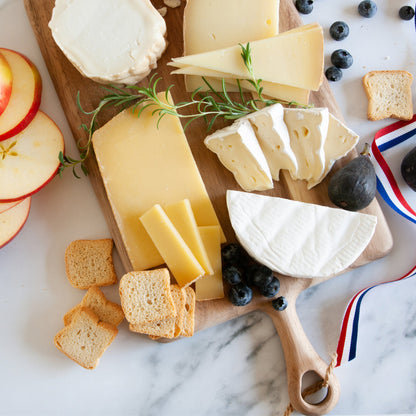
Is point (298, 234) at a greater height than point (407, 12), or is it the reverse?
point (407, 12)

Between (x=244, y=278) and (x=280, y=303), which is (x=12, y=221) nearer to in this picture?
(x=244, y=278)

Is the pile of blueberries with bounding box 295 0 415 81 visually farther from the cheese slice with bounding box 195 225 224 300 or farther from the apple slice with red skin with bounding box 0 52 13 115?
the apple slice with red skin with bounding box 0 52 13 115

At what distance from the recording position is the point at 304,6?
6.14ft

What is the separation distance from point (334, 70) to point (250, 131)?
535 millimetres

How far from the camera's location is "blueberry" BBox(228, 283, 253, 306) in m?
1.66

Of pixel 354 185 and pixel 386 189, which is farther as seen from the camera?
pixel 386 189

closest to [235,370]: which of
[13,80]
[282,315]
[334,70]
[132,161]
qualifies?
[282,315]

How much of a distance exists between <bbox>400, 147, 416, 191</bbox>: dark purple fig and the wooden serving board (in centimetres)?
18

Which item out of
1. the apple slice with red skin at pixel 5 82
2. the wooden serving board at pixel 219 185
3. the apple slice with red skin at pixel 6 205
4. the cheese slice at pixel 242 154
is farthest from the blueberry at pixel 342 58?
the apple slice with red skin at pixel 6 205

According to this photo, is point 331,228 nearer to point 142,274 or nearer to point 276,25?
point 142,274

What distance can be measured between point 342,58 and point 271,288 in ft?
3.35

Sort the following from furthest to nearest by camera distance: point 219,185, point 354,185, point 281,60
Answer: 1. point 219,185
2. point 281,60
3. point 354,185

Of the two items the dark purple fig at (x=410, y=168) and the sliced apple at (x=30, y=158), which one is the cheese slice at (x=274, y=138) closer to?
the dark purple fig at (x=410, y=168)

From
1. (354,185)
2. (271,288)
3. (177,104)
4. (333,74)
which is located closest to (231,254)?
(271,288)
